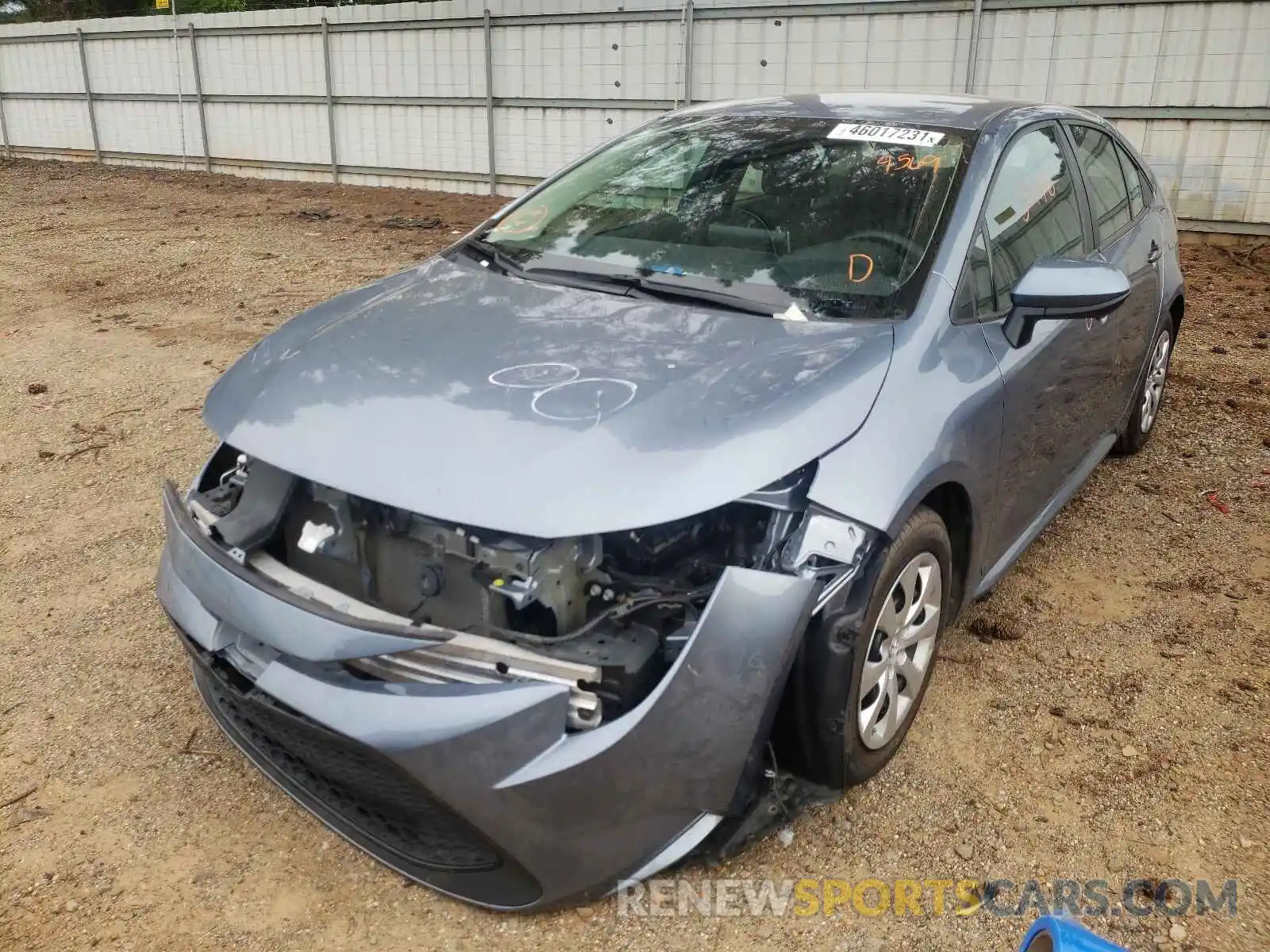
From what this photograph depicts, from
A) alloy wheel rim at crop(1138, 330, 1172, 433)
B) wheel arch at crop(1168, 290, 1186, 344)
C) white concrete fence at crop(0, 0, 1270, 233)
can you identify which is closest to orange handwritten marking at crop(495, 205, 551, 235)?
alloy wheel rim at crop(1138, 330, 1172, 433)

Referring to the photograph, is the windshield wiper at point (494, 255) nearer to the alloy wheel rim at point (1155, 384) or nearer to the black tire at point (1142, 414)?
the black tire at point (1142, 414)

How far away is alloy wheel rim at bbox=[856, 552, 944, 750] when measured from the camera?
2.40m

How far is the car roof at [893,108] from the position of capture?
3.24 metres

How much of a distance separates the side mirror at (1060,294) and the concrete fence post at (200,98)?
1578 cm

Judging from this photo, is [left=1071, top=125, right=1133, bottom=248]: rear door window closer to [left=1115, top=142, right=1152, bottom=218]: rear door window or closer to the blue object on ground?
[left=1115, top=142, right=1152, bottom=218]: rear door window

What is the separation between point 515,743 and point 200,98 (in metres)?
16.4

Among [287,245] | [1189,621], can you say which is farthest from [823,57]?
[1189,621]

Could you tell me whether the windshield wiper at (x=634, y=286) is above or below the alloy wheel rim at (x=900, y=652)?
above

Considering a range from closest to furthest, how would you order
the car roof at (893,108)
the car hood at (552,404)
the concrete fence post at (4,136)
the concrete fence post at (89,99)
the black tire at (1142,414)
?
the car hood at (552,404) < the car roof at (893,108) < the black tire at (1142,414) < the concrete fence post at (89,99) < the concrete fence post at (4,136)

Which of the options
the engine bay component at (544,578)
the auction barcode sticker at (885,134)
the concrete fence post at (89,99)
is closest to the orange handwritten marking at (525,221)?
the auction barcode sticker at (885,134)

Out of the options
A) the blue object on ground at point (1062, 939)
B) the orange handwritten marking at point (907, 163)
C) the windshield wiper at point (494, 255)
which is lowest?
the blue object on ground at point (1062, 939)

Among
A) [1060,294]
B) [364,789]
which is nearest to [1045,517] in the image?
[1060,294]

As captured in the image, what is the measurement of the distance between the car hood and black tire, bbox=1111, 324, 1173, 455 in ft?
8.04

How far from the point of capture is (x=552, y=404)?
2268 mm
